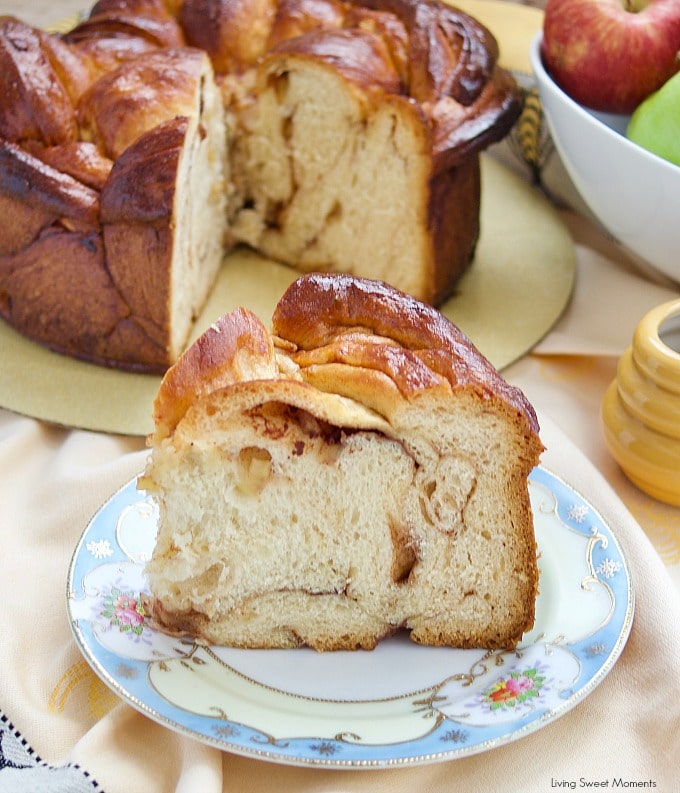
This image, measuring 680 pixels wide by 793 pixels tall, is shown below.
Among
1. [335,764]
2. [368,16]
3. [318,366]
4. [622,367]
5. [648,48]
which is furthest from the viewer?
[368,16]

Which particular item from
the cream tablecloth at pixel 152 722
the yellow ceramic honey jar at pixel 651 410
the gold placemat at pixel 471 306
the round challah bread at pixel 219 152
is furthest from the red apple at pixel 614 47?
the cream tablecloth at pixel 152 722

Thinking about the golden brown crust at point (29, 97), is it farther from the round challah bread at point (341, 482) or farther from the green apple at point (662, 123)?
the green apple at point (662, 123)

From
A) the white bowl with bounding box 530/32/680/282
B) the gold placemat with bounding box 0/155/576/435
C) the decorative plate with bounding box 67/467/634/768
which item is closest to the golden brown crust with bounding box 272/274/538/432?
the decorative plate with bounding box 67/467/634/768

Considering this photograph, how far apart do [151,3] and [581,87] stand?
130cm

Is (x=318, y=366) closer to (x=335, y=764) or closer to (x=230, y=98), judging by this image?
(x=335, y=764)

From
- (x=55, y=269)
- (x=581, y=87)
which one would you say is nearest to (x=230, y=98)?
(x=55, y=269)

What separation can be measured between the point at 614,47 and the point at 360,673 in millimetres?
1740

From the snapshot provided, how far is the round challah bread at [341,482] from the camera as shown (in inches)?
64.5

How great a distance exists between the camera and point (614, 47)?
2.63 metres

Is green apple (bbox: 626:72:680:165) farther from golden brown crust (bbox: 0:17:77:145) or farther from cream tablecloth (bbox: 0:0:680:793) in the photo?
golden brown crust (bbox: 0:17:77:145)

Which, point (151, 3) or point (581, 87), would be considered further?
point (151, 3)

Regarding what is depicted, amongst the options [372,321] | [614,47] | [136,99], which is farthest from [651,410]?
[136,99]

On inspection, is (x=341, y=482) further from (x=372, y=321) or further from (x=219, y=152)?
(x=219, y=152)

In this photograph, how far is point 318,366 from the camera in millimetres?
1700
